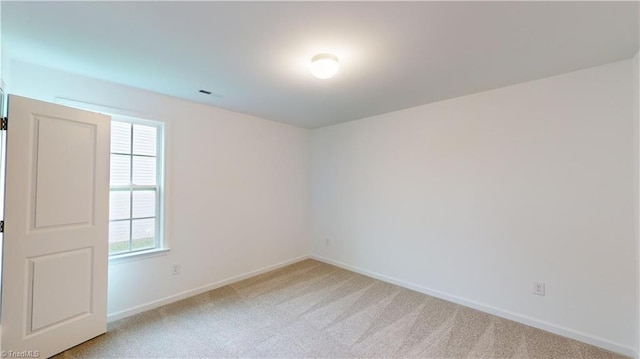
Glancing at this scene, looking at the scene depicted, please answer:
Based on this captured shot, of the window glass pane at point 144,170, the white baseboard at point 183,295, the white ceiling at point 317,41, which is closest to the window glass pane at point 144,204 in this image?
the window glass pane at point 144,170

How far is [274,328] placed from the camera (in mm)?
2381

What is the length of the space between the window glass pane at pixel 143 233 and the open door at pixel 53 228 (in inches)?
19.1

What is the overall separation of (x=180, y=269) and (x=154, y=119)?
1716 millimetres

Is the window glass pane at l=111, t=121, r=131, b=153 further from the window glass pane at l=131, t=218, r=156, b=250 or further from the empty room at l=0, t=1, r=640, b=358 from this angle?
the window glass pane at l=131, t=218, r=156, b=250

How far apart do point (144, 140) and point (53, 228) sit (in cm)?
116

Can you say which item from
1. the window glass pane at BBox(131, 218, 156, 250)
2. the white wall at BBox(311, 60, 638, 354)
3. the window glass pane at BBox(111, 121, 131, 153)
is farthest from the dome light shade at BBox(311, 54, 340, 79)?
the window glass pane at BBox(131, 218, 156, 250)

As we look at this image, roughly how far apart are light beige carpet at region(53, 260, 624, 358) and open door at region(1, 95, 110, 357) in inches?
11.5

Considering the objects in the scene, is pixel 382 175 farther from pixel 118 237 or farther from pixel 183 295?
pixel 118 237

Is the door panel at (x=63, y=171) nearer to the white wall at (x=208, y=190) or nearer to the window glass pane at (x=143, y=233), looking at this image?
the white wall at (x=208, y=190)

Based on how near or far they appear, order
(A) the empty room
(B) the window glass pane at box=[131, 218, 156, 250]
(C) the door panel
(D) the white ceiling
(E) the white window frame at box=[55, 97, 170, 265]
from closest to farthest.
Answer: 1. (D) the white ceiling
2. (A) the empty room
3. (C) the door panel
4. (E) the white window frame at box=[55, 97, 170, 265]
5. (B) the window glass pane at box=[131, 218, 156, 250]

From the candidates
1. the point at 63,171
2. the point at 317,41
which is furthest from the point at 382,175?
the point at 63,171

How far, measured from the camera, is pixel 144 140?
9.25 feet

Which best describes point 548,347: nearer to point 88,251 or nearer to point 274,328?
point 274,328

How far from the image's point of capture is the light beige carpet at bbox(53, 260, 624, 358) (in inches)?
80.5
